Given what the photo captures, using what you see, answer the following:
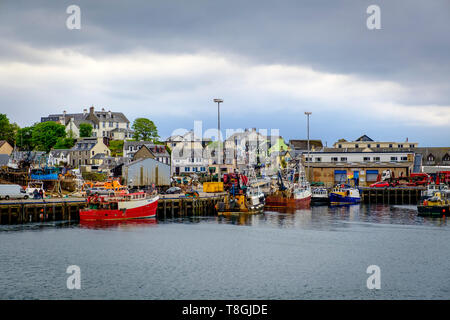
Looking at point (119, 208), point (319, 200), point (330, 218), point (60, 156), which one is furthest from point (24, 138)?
point (330, 218)

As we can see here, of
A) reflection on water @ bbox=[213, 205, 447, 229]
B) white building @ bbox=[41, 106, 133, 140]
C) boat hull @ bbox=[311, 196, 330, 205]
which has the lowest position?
reflection on water @ bbox=[213, 205, 447, 229]

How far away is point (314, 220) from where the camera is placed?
6925 centimetres

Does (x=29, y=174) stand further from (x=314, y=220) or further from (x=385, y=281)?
(x=385, y=281)

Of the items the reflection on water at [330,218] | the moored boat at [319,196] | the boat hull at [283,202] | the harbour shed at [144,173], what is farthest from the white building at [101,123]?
the reflection on water at [330,218]

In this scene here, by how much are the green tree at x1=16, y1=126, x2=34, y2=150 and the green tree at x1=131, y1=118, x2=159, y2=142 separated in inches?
1243

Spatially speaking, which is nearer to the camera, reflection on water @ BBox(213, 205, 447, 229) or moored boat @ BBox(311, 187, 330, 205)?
reflection on water @ BBox(213, 205, 447, 229)

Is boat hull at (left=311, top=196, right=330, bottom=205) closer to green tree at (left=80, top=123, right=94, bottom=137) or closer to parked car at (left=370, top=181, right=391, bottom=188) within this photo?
parked car at (left=370, top=181, right=391, bottom=188)

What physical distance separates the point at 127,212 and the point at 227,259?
2695 centimetres

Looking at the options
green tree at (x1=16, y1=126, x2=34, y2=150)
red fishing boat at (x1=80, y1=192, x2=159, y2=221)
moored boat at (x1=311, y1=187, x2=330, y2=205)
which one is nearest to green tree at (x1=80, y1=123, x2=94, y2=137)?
green tree at (x1=16, y1=126, x2=34, y2=150)

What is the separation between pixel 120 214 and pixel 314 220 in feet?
85.1

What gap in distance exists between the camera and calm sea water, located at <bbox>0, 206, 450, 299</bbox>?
114 ft

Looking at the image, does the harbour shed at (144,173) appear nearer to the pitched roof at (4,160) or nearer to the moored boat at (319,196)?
the moored boat at (319,196)

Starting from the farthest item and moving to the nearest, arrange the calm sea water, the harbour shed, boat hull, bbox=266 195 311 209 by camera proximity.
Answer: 1. the harbour shed
2. boat hull, bbox=266 195 311 209
3. the calm sea water

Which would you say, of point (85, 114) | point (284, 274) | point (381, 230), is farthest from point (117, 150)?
point (284, 274)
